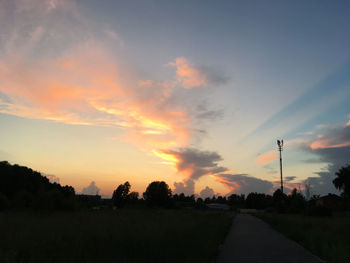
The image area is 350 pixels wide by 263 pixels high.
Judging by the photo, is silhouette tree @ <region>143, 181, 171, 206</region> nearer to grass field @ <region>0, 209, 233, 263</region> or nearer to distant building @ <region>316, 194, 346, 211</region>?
distant building @ <region>316, 194, 346, 211</region>

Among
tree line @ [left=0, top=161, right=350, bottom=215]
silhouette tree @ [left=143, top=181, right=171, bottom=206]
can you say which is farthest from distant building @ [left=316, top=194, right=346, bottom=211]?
silhouette tree @ [left=143, top=181, right=171, bottom=206]

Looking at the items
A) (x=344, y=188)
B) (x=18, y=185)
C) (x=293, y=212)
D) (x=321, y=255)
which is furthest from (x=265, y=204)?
(x=321, y=255)

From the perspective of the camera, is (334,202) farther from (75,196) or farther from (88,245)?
(88,245)

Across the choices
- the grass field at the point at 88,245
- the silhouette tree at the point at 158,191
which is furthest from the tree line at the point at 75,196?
the grass field at the point at 88,245

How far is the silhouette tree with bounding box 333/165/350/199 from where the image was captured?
81.2m

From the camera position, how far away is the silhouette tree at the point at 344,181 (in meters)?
81.2

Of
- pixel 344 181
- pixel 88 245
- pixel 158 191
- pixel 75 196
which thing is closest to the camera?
pixel 88 245

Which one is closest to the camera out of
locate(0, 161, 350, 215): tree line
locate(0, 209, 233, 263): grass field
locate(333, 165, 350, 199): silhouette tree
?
locate(0, 209, 233, 263): grass field

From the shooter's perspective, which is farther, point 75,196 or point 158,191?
point 158,191

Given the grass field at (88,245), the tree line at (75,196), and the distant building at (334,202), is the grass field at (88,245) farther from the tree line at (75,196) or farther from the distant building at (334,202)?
the distant building at (334,202)

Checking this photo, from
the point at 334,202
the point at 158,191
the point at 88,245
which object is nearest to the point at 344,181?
the point at 334,202

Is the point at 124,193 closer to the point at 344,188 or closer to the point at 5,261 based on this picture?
the point at 344,188

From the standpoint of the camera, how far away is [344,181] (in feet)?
269

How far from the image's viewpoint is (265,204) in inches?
5910
